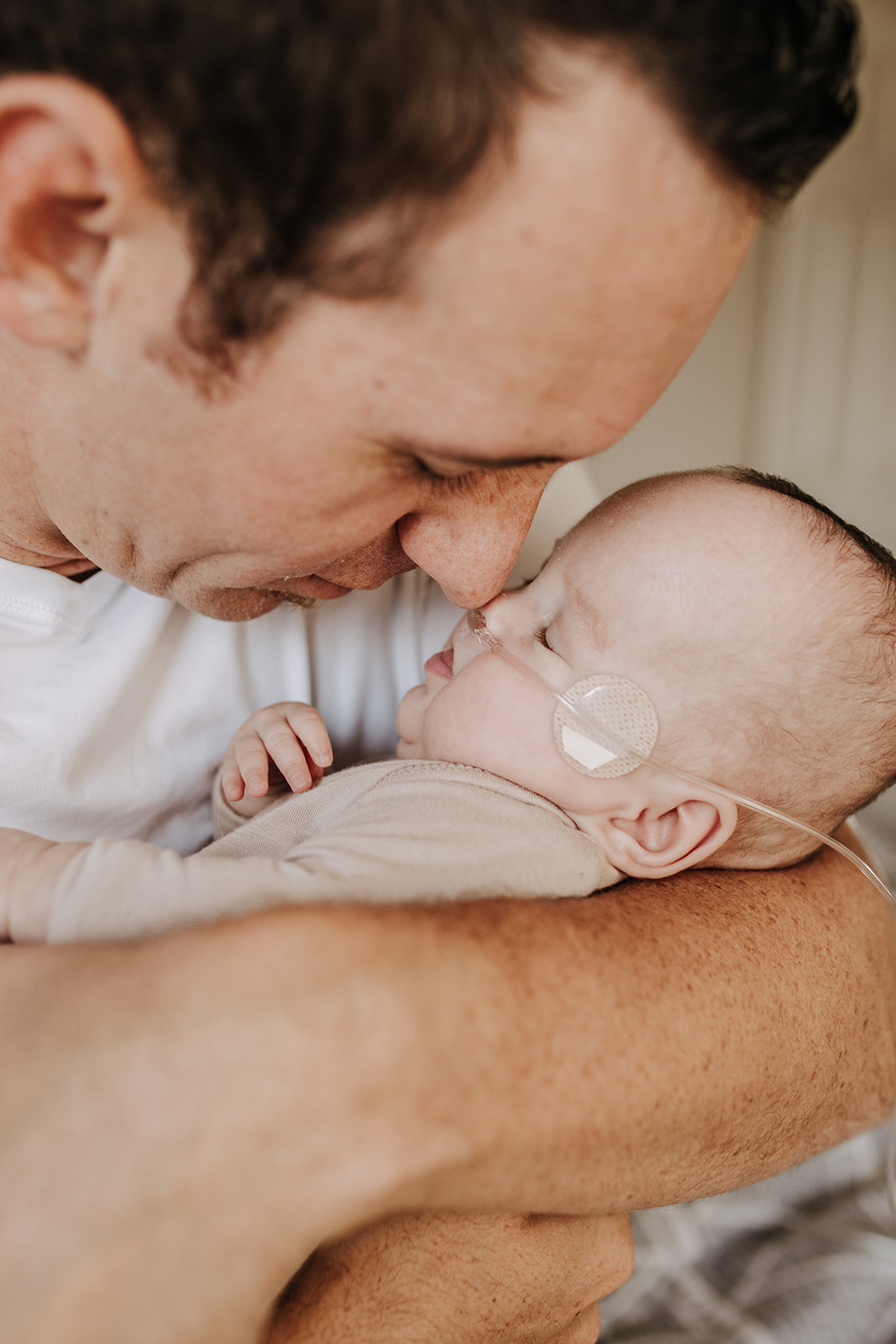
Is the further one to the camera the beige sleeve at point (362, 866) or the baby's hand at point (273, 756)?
the baby's hand at point (273, 756)

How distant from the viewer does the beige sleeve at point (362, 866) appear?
0.90 m

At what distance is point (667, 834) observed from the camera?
123cm

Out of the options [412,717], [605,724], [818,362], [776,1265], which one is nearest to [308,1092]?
[605,724]

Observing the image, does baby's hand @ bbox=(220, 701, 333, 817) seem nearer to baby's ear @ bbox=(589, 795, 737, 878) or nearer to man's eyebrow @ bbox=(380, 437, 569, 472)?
baby's ear @ bbox=(589, 795, 737, 878)

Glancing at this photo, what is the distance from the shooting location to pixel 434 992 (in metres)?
0.76

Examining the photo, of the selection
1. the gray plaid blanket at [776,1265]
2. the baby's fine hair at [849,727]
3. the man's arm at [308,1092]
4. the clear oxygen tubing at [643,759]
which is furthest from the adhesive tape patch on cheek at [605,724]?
the gray plaid blanket at [776,1265]

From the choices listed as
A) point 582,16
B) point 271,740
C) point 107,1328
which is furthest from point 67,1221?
point 582,16

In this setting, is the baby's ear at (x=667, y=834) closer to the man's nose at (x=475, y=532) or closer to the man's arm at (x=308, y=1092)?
the man's arm at (x=308, y=1092)

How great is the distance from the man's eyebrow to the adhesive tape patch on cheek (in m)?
0.38

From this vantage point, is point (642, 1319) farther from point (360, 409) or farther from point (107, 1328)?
point (360, 409)

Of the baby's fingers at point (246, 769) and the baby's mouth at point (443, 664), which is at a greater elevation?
the baby's mouth at point (443, 664)

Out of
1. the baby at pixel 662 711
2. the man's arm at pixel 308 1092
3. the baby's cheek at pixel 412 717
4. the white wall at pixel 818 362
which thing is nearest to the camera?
the man's arm at pixel 308 1092

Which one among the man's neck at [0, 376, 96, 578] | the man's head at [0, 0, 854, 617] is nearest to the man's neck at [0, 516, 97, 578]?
the man's neck at [0, 376, 96, 578]

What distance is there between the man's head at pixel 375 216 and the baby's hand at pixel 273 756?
1.49 ft
